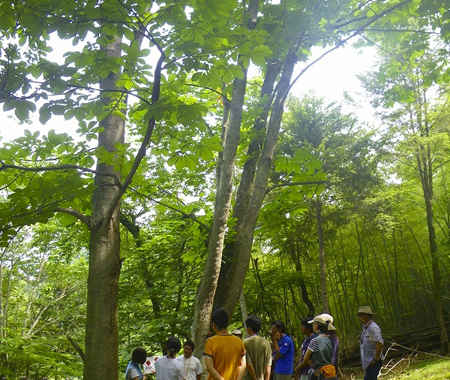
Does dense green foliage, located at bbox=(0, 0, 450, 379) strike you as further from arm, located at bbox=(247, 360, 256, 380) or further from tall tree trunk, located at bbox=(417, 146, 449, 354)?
arm, located at bbox=(247, 360, 256, 380)

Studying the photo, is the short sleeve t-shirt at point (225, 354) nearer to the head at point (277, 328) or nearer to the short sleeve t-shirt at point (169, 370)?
the short sleeve t-shirt at point (169, 370)

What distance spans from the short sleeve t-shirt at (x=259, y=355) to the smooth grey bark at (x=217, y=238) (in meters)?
0.56

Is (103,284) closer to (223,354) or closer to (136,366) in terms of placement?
(223,354)

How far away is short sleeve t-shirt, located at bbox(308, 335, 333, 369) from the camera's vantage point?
3.86 meters

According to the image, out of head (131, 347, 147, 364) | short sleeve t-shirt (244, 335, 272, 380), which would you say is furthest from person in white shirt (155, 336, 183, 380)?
short sleeve t-shirt (244, 335, 272, 380)

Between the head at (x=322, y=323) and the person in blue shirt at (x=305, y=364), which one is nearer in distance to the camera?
the head at (x=322, y=323)

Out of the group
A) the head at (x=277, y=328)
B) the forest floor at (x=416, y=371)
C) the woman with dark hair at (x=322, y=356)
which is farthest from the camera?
the forest floor at (x=416, y=371)

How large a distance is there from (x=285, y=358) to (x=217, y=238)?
2.31 meters

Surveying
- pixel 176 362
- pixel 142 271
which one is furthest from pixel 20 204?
pixel 142 271

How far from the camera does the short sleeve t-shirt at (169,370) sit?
152 inches

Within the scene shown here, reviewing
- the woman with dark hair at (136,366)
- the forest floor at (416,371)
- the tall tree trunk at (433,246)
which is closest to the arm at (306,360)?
the woman with dark hair at (136,366)

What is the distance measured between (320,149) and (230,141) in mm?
6754

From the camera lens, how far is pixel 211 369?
8.76 ft

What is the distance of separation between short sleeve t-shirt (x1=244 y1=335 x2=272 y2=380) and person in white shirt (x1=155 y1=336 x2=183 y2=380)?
34.8 inches
